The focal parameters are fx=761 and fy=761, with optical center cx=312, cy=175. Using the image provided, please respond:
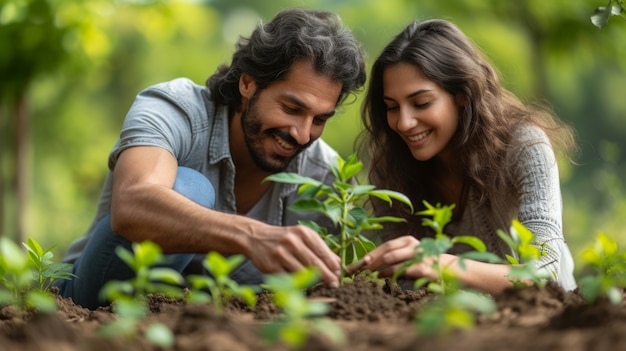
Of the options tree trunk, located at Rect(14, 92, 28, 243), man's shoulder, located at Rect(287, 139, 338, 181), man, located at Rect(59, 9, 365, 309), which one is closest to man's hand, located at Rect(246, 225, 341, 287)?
man, located at Rect(59, 9, 365, 309)

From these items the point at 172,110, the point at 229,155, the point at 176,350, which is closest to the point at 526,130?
the point at 229,155

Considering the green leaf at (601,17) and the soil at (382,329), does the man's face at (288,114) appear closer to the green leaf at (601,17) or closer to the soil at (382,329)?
the green leaf at (601,17)

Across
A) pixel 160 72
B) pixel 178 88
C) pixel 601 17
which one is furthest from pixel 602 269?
pixel 160 72

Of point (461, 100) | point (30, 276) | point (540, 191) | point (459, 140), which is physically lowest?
point (30, 276)

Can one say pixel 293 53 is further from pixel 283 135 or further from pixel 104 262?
pixel 104 262

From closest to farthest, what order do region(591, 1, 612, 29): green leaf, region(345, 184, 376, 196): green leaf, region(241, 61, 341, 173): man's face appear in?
region(345, 184, 376, 196): green leaf, region(591, 1, 612, 29): green leaf, region(241, 61, 341, 173): man's face

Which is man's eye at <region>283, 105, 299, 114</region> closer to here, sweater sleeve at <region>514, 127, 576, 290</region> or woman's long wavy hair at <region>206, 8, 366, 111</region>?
woman's long wavy hair at <region>206, 8, 366, 111</region>

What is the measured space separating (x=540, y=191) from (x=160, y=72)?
35.7 feet

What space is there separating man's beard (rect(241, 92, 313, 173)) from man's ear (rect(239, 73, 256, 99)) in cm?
6

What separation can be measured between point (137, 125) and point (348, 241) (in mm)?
1147

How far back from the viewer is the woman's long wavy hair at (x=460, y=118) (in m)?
2.84

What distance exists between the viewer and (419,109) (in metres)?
2.82

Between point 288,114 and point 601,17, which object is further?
point 288,114

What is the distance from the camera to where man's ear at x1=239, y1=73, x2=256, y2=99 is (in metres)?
3.08
